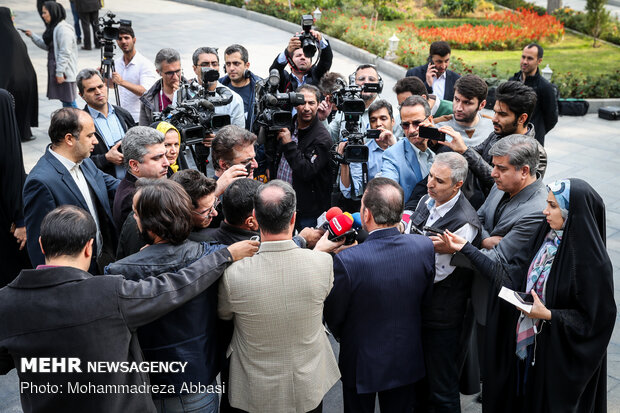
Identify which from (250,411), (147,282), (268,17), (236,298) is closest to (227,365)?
(250,411)

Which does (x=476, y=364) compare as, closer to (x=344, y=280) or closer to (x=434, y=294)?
(x=434, y=294)

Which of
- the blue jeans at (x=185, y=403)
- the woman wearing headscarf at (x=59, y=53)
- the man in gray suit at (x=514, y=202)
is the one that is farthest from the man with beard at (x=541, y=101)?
the woman wearing headscarf at (x=59, y=53)

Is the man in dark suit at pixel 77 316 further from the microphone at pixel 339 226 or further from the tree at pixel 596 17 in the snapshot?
the tree at pixel 596 17

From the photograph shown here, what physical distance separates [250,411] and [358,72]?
12.7 ft

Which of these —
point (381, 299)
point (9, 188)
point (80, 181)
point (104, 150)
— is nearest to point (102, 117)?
point (104, 150)

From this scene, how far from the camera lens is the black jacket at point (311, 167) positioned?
4.95 meters

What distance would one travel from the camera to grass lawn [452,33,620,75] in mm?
14695

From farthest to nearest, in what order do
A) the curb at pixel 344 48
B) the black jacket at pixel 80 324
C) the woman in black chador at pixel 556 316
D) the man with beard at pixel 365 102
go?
the curb at pixel 344 48 < the man with beard at pixel 365 102 < the woman in black chador at pixel 556 316 < the black jacket at pixel 80 324

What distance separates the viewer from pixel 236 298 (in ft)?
9.86

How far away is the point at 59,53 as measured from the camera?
29.1 feet

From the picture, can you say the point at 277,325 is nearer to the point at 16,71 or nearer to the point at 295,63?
the point at 295,63

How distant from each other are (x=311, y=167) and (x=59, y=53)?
577 cm

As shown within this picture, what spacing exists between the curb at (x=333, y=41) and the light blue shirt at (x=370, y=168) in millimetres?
8415

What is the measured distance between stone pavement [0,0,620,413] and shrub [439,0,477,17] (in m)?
6.40
